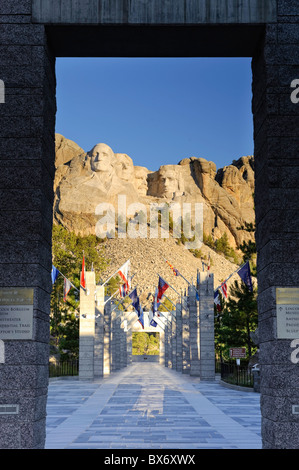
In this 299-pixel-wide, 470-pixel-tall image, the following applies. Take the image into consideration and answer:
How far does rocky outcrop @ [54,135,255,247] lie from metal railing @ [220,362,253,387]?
102901mm

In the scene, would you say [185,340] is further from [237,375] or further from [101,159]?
[101,159]

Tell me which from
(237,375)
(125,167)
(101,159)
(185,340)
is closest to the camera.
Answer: (237,375)

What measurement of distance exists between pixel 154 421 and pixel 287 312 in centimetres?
859

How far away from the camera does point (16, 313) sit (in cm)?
890

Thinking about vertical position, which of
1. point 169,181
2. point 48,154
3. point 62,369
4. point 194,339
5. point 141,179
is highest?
point 141,179

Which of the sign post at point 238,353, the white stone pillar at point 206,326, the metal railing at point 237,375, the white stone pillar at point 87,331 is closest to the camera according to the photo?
the sign post at point 238,353

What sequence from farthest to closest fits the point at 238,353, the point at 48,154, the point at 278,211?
the point at 238,353, the point at 48,154, the point at 278,211

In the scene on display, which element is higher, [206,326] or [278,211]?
[278,211]

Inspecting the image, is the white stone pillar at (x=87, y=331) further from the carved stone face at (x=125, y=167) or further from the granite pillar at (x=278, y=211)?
the carved stone face at (x=125, y=167)

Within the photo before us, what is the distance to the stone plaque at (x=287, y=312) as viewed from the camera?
8828mm

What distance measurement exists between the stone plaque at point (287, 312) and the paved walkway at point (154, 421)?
392cm

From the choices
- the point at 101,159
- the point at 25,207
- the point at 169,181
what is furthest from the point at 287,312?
the point at 169,181

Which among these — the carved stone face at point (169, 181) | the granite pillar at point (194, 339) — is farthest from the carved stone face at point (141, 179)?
the granite pillar at point (194, 339)

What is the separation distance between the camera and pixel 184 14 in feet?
30.8
